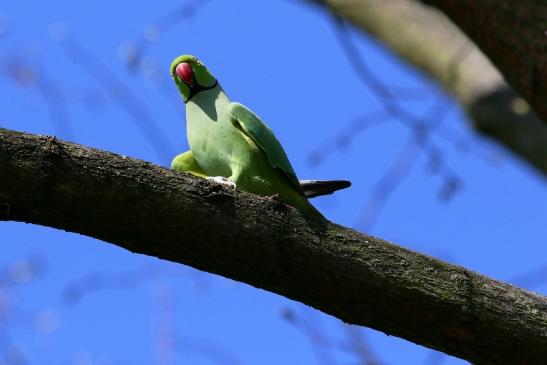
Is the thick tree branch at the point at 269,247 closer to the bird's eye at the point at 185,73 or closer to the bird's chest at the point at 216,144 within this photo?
the bird's chest at the point at 216,144

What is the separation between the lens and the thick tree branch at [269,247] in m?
2.28

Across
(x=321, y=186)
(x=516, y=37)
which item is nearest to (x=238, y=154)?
(x=321, y=186)

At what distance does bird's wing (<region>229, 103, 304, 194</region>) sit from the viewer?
3.13m

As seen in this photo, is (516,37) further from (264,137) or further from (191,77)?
(191,77)

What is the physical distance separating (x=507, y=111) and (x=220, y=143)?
2944 millimetres

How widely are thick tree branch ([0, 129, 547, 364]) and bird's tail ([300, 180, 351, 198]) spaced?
0.62m

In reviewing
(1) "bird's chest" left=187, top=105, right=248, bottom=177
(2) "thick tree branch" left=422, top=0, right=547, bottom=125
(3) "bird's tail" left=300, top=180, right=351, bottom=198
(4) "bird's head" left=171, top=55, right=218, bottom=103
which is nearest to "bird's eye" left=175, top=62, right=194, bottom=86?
(4) "bird's head" left=171, top=55, right=218, bottom=103

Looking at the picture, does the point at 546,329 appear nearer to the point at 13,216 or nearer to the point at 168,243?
the point at 168,243

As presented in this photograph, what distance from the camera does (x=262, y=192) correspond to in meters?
3.15

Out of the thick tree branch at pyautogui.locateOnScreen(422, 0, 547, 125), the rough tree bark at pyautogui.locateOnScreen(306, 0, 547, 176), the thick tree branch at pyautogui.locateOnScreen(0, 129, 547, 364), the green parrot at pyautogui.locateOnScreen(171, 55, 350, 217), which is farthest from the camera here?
the rough tree bark at pyautogui.locateOnScreen(306, 0, 547, 176)

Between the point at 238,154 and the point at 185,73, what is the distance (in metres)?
0.56

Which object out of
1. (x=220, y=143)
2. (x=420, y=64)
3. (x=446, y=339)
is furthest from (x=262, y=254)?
(x=420, y=64)

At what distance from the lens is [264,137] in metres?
3.20

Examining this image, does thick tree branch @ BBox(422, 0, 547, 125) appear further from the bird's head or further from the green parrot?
the bird's head
